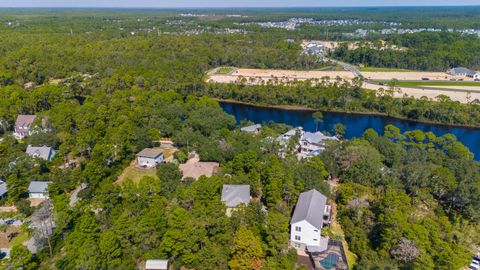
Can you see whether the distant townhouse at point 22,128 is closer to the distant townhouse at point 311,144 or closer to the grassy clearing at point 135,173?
the grassy clearing at point 135,173

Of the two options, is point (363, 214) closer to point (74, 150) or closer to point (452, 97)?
point (74, 150)

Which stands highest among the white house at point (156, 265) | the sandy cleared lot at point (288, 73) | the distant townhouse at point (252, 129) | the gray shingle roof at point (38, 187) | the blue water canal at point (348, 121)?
the sandy cleared lot at point (288, 73)

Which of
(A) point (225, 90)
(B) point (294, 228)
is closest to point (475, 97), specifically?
(A) point (225, 90)

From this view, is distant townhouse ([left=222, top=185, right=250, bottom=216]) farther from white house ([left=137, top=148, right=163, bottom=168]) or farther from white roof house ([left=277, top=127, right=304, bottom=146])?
white roof house ([left=277, top=127, right=304, bottom=146])

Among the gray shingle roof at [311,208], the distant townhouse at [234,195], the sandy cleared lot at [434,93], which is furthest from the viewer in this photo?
the sandy cleared lot at [434,93]

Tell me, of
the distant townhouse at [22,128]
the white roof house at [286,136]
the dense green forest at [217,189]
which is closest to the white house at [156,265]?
the dense green forest at [217,189]

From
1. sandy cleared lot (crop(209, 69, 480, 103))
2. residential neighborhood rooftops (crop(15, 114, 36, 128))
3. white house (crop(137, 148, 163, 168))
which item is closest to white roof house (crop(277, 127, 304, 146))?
white house (crop(137, 148, 163, 168))
